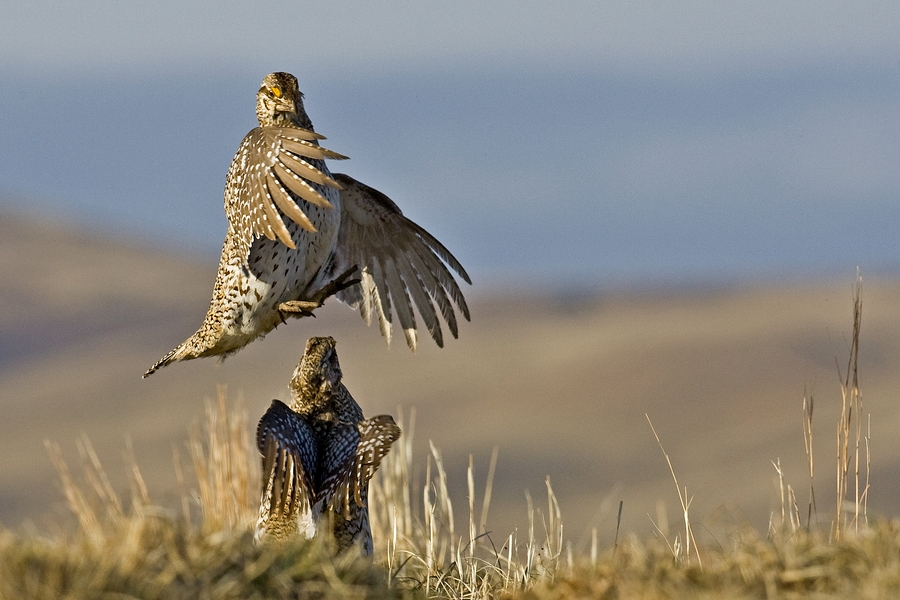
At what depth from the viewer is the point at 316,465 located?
552 centimetres

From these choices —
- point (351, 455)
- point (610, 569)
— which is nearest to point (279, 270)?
point (351, 455)

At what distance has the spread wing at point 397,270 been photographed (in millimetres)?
6930

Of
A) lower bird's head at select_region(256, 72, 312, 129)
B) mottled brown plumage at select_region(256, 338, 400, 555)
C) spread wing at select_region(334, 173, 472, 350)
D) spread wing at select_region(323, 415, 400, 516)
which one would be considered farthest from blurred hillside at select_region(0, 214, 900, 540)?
spread wing at select_region(323, 415, 400, 516)

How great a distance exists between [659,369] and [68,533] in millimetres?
44529

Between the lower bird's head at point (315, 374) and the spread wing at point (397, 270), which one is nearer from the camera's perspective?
the lower bird's head at point (315, 374)

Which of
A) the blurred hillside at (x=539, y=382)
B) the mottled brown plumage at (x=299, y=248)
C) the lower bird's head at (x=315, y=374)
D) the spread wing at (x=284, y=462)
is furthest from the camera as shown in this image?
the blurred hillside at (x=539, y=382)

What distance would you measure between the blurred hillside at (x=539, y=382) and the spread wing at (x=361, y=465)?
18.8m

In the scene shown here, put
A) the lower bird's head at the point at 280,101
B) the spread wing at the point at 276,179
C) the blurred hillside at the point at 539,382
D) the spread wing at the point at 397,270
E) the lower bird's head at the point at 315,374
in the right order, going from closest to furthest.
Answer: the spread wing at the point at 276,179 → the lower bird's head at the point at 315,374 → the lower bird's head at the point at 280,101 → the spread wing at the point at 397,270 → the blurred hillside at the point at 539,382

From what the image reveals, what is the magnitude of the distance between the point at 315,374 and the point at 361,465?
64 centimetres

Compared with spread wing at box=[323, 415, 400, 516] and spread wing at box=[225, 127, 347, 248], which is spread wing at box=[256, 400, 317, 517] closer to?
spread wing at box=[323, 415, 400, 516]

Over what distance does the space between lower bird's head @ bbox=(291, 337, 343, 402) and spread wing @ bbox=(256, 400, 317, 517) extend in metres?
0.35

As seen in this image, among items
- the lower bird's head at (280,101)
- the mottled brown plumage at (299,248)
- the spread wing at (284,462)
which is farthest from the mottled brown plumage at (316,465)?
the lower bird's head at (280,101)

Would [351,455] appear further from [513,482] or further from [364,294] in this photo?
[513,482]

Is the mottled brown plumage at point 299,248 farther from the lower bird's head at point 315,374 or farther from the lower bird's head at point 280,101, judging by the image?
the lower bird's head at point 315,374
